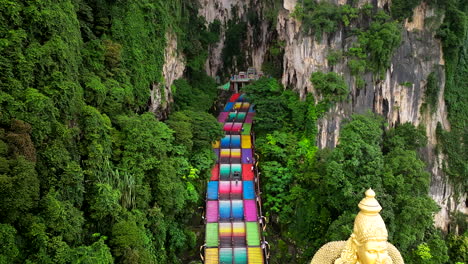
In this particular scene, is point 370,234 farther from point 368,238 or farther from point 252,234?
point 252,234

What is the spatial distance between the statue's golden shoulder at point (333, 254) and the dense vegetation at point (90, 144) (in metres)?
8.98

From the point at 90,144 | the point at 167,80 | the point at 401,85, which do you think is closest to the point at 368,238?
the point at 90,144

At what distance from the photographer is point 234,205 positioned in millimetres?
24141

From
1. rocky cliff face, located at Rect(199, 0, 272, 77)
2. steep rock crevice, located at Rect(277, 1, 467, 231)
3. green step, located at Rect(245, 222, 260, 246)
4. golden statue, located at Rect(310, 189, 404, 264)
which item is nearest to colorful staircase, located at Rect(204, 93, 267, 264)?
green step, located at Rect(245, 222, 260, 246)

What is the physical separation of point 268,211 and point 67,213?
11363 millimetres

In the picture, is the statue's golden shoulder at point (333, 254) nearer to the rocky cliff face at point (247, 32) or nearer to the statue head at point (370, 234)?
the statue head at point (370, 234)

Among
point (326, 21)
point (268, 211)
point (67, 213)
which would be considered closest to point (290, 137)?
point (268, 211)

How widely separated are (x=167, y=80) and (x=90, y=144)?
10.7 m

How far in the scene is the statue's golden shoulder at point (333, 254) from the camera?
8.10 meters

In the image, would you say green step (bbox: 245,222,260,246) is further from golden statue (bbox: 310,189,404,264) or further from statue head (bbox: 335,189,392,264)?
statue head (bbox: 335,189,392,264)

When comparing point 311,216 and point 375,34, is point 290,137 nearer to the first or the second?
point 311,216

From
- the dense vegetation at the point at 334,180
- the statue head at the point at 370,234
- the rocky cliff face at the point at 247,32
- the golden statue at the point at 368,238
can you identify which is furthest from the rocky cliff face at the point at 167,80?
the statue head at the point at 370,234

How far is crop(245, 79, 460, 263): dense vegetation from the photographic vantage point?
20.4 m

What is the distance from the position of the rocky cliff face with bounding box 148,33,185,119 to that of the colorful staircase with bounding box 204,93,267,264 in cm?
368
